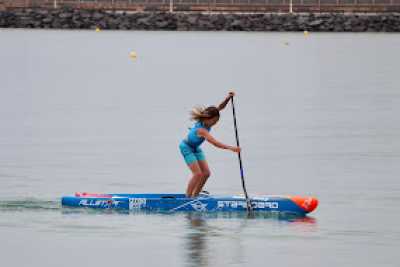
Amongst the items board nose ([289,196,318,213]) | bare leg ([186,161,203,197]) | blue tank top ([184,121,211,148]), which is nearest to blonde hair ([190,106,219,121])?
blue tank top ([184,121,211,148])

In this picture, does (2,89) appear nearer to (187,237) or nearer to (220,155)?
(220,155)

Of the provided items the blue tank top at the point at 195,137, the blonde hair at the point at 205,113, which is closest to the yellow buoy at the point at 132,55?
the blue tank top at the point at 195,137

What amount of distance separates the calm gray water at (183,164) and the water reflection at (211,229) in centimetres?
4

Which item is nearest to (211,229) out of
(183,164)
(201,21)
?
(183,164)

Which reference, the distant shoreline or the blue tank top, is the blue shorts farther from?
the distant shoreline

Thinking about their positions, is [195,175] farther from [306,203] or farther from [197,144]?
[306,203]

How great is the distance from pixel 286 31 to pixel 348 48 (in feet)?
81.7

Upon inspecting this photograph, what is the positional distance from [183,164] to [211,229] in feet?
33.9

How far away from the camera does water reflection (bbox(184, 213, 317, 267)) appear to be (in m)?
23.4

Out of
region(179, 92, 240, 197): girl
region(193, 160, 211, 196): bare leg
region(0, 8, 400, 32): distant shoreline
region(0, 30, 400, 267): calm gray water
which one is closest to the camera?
→ region(0, 30, 400, 267): calm gray water

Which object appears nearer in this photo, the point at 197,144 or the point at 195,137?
the point at 195,137

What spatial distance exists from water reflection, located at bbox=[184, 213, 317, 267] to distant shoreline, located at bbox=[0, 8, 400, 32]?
10548cm

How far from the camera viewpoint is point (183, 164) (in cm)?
3628

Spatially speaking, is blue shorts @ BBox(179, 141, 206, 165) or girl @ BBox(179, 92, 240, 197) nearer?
girl @ BBox(179, 92, 240, 197)
